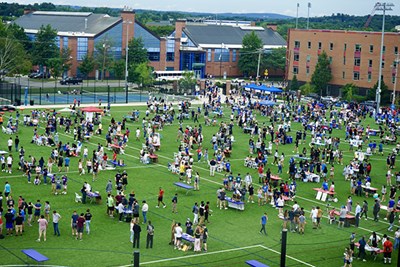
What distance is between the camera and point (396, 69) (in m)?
93.3

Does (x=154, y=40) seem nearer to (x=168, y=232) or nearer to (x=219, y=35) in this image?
(x=219, y=35)

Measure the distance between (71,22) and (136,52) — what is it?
1998 cm

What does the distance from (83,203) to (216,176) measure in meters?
11.6

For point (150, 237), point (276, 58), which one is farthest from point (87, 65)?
point (150, 237)

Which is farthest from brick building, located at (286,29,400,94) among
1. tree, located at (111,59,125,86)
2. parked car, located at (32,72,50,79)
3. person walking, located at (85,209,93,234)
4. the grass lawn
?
person walking, located at (85,209,93,234)

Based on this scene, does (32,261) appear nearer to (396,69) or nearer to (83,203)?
(83,203)

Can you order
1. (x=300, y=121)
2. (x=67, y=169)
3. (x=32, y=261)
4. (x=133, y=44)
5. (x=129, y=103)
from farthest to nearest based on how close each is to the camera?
(x=133, y=44) → (x=129, y=103) → (x=300, y=121) → (x=67, y=169) → (x=32, y=261)

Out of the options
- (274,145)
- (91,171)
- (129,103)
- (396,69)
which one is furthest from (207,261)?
(396,69)

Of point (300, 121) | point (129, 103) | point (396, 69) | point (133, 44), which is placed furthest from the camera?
point (133, 44)

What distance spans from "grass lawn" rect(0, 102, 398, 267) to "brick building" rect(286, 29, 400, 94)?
50996 mm

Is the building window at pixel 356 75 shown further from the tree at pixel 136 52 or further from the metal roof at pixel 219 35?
the metal roof at pixel 219 35

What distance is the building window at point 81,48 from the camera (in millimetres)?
112125

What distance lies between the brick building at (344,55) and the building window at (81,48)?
3139cm

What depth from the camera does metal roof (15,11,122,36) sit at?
116 m
